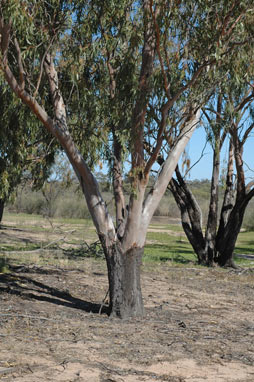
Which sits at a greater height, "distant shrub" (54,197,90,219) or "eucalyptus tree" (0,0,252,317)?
"eucalyptus tree" (0,0,252,317)

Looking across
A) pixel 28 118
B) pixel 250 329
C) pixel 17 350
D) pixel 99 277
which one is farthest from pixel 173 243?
pixel 17 350

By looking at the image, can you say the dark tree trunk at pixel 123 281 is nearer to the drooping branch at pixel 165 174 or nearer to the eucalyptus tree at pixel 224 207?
the drooping branch at pixel 165 174

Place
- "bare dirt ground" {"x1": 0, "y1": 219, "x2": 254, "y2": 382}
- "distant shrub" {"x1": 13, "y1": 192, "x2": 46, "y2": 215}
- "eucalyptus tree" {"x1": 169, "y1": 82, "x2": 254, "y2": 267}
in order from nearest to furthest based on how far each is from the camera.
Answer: "bare dirt ground" {"x1": 0, "y1": 219, "x2": 254, "y2": 382} < "eucalyptus tree" {"x1": 169, "y1": 82, "x2": 254, "y2": 267} < "distant shrub" {"x1": 13, "y1": 192, "x2": 46, "y2": 215}

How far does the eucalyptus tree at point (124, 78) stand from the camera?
7387 mm

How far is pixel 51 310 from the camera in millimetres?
7707

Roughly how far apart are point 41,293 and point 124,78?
3.56 m

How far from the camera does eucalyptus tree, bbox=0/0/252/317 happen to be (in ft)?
24.2

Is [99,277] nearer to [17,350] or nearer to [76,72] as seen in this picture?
[76,72]

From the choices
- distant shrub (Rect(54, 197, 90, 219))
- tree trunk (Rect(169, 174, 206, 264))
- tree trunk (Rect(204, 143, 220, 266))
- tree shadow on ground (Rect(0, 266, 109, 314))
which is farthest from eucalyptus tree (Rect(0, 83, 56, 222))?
distant shrub (Rect(54, 197, 90, 219))

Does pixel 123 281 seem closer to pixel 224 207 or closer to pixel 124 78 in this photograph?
pixel 124 78

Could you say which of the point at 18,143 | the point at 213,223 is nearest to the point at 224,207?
the point at 213,223

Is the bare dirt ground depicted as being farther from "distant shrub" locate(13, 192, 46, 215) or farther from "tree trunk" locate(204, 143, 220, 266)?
"distant shrub" locate(13, 192, 46, 215)

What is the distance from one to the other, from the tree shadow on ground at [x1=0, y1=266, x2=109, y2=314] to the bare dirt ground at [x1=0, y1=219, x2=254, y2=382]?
0.02m

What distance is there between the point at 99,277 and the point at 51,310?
3.28m
